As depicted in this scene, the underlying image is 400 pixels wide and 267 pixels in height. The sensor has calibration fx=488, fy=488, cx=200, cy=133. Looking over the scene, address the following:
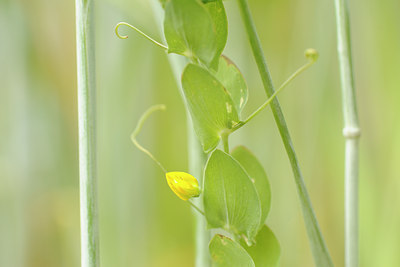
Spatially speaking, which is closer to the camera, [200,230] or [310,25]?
[200,230]

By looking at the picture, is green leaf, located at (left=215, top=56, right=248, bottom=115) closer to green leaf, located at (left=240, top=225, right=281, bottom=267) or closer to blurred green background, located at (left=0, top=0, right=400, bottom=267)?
green leaf, located at (left=240, top=225, right=281, bottom=267)

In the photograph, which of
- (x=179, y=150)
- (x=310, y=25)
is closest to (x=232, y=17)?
(x=310, y=25)

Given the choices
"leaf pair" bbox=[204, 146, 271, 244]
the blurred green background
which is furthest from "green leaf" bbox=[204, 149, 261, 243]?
the blurred green background

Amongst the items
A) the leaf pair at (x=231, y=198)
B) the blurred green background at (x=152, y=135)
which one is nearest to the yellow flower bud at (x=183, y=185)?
the leaf pair at (x=231, y=198)

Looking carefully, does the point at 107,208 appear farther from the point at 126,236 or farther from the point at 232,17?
the point at 232,17

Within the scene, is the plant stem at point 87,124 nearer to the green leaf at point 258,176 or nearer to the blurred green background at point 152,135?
the green leaf at point 258,176

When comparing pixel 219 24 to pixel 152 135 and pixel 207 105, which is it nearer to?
pixel 207 105
